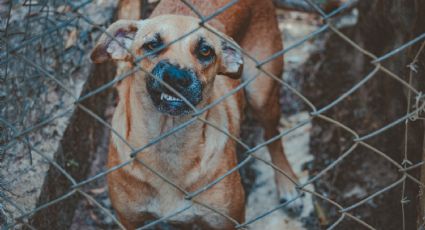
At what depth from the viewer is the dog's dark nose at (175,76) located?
3.05 meters

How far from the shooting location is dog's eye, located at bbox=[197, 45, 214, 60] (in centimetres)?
338

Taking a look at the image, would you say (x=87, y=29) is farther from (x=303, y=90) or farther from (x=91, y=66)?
(x=303, y=90)

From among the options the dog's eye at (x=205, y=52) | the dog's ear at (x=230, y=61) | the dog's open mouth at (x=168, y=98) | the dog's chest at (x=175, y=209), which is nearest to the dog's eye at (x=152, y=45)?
A: the dog's eye at (x=205, y=52)

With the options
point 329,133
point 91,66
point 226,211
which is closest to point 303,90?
point 329,133

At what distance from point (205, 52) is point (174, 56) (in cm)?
27

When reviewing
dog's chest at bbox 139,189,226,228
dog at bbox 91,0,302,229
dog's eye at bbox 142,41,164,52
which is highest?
dog's eye at bbox 142,41,164,52

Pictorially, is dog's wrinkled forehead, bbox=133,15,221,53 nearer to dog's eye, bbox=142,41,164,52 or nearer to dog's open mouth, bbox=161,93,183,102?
dog's eye, bbox=142,41,164,52

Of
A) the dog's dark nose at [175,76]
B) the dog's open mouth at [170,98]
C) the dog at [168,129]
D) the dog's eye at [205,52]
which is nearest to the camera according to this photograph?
the dog's dark nose at [175,76]

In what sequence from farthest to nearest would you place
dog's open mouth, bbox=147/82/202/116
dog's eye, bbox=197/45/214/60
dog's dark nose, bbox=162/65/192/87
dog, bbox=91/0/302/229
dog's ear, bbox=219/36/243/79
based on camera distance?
1. dog's ear, bbox=219/36/243/79
2. dog's eye, bbox=197/45/214/60
3. dog, bbox=91/0/302/229
4. dog's open mouth, bbox=147/82/202/116
5. dog's dark nose, bbox=162/65/192/87

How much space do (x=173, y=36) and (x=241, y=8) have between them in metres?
1.09

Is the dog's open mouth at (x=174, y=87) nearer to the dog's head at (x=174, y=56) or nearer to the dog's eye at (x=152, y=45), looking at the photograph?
the dog's head at (x=174, y=56)

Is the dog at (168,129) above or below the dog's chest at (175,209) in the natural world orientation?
above

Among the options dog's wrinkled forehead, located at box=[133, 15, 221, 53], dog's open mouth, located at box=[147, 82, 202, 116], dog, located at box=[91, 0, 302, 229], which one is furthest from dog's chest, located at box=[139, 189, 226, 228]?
dog's wrinkled forehead, located at box=[133, 15, 221, 53]

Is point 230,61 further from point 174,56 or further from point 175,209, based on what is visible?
→ point 175,209
